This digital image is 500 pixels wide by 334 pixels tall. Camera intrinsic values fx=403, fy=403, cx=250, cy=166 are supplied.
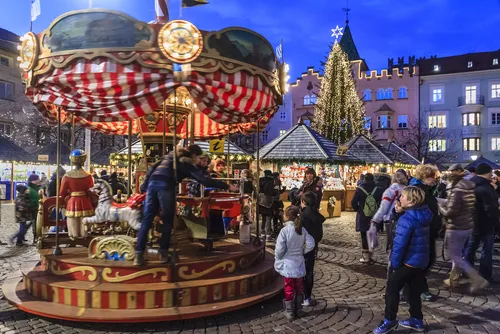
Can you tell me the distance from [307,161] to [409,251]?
13657 millimetres

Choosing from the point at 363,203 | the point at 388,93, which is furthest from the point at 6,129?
the point at 388,93

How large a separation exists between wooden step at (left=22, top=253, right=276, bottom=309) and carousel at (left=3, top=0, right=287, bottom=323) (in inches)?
0.5

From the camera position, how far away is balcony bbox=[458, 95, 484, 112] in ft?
137

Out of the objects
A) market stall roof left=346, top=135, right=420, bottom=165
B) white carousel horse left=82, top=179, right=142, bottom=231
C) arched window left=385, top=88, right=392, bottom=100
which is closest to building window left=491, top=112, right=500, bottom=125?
arched window left=385, top=88, right=392, bottom=100

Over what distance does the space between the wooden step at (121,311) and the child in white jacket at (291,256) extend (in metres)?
0.63

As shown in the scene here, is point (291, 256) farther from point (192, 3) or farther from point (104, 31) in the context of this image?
point (192, 3)

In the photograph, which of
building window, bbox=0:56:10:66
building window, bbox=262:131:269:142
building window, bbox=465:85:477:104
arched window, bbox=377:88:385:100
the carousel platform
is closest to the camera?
the carousel platform

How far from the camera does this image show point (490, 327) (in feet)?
16.0

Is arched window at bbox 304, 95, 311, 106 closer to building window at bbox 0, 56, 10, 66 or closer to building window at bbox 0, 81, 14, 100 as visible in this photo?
building window at bbox 0, 81, 14, 100

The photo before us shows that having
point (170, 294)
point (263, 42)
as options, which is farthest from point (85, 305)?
point (263, 42)

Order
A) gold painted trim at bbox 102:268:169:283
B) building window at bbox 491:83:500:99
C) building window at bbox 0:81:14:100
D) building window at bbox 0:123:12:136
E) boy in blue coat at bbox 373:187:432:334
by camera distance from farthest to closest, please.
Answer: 1. building window at bbox 491:83:500:99
2. building window at bbox 0:81:14:100
3. building window at bbox 0:123:12:136
4. gold painted trim at bbox 102:268:169:283
5. boy in blue coat at bbox 373:187:432:334

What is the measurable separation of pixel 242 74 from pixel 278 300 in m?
3.31

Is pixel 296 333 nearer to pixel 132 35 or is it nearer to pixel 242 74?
pixel 242 74

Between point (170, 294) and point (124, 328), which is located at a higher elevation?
point (170, 294)
